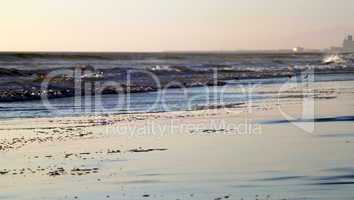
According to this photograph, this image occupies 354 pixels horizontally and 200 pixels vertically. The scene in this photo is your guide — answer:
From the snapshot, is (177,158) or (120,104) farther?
(120,104)

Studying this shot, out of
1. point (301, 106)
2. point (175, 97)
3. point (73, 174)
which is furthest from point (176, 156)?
point (175, 97)

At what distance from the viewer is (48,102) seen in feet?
92.2

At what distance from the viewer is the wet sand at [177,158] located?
34.0 ft

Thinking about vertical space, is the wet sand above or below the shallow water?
below

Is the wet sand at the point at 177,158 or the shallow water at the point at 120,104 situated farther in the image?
the shallow water at the point at 120,104

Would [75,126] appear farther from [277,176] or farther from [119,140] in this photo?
[277,176]

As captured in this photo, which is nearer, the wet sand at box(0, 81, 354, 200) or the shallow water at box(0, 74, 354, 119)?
the wet sand at box(0, 81, 354, 200)

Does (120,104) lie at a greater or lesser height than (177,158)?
greater

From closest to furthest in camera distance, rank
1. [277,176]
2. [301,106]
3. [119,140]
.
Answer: [277,176] → [119,140] → [301,106]

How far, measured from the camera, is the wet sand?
10367 mm

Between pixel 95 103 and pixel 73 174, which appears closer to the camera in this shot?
pixel 73 174

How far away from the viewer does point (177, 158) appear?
13.2 meters

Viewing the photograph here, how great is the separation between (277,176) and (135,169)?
238cm

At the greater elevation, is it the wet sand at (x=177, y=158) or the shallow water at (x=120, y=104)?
the shallow water at (x=120, y=104)
